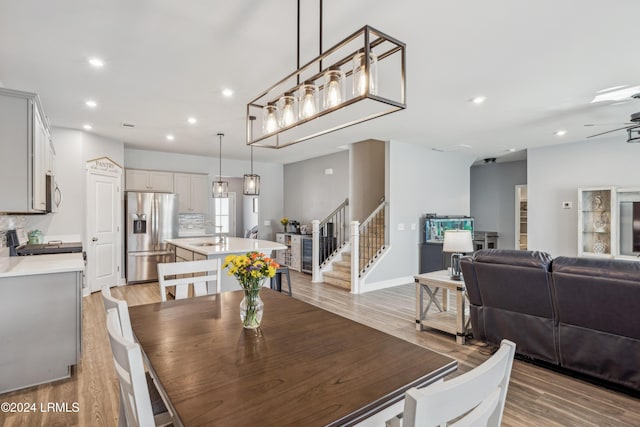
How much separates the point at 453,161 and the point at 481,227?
8.11 ft

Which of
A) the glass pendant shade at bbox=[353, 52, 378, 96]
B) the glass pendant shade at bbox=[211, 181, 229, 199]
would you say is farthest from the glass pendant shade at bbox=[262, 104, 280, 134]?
the glass pendant shade at bbox=[211, 181, 229, 199]

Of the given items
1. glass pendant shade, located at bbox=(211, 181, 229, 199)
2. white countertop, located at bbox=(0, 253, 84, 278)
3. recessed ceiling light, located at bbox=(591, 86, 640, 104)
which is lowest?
white countertop, located at bbox=(0, 253, 84, 278)

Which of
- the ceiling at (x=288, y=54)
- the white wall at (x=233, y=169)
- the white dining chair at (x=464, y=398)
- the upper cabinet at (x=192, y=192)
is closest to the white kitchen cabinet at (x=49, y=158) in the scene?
the ceiling at (x=288, y=54)

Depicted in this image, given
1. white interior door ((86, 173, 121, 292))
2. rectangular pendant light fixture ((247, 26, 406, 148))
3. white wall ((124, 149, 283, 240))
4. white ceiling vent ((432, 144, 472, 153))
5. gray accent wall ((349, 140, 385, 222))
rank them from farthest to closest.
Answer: white wall ((124, 149, 283, 240)) → gray accent wall ((349, 140, 385, 222)) → white ceiling vent ((432, 144, 472, 153)) → white interior door ((86, 173, 121, 292)) → rectangular pendant light fixture ((247, 26, 406, 148))

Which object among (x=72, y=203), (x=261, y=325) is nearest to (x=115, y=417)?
(x=261, y=325)

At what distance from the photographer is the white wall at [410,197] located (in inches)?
241

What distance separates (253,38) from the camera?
100 inches

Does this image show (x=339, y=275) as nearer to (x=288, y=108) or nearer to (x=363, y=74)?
(x=288, y=108)

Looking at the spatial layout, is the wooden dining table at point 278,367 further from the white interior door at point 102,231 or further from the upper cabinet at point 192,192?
the upper cabinet at point 192,192

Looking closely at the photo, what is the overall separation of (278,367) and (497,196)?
878cm

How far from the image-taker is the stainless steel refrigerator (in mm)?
6273

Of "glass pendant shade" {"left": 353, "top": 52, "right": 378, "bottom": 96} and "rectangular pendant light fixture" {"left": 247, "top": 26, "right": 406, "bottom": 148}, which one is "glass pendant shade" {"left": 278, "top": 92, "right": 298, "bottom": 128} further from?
"glass pendant shade" {"left": 353, "top": 52, "right": 378, "bottom": 96}

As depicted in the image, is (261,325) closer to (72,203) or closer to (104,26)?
(104,26)

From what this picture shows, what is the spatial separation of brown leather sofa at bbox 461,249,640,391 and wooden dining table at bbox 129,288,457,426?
71.0 inches
